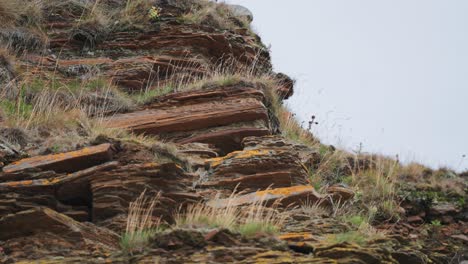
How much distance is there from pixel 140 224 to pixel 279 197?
1.74 meters

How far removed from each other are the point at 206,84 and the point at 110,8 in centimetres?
453

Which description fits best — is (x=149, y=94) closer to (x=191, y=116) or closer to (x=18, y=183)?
(x=191, y=116)

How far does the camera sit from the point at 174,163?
7.86 meters

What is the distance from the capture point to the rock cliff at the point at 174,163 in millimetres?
6598

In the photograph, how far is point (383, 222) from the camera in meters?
10.7

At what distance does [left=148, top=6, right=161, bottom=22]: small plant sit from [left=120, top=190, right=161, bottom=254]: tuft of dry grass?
7.23m

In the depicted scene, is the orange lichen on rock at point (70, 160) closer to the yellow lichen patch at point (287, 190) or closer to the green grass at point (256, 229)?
the yellow lichen patch at point (287, 190)

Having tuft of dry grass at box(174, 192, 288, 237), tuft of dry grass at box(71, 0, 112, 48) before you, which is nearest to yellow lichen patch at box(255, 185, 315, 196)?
tuft of dry grass at box(174, 192, 288, 237)

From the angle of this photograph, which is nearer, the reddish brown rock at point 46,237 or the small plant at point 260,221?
the reddish brown rock at point 46,237

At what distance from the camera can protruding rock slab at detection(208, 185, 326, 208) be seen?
7883 millimetres

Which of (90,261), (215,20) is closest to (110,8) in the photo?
(215,20)

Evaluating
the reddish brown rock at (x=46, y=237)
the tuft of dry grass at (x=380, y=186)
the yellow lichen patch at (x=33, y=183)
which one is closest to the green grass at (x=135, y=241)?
the reddish brown rock at (x=46, y=237)

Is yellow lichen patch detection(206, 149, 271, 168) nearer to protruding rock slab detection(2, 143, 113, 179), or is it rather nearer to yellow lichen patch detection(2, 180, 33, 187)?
protruding rock slab detection(2, 143, 113, 179)

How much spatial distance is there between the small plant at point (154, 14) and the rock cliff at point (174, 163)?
38mm
